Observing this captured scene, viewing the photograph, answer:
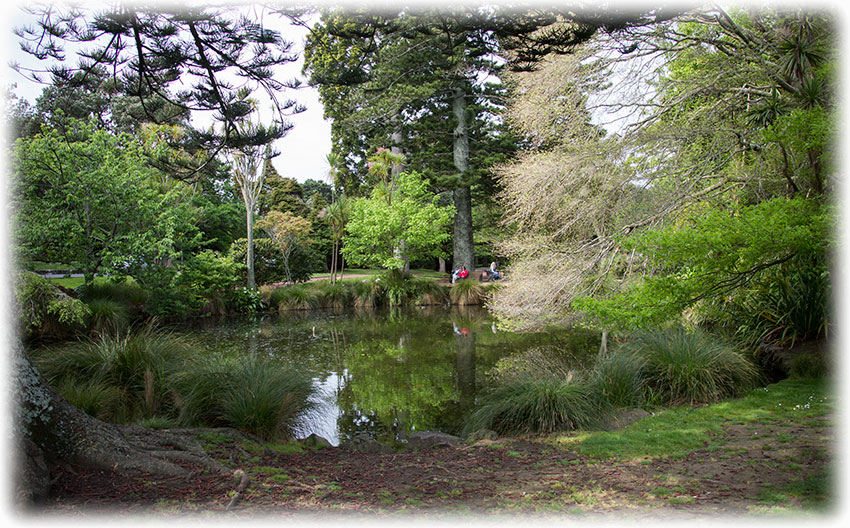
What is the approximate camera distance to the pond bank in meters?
3.01

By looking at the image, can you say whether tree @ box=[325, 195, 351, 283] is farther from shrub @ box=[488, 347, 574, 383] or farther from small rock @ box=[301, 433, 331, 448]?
small rock @ box=[301, 433, 331, 448]

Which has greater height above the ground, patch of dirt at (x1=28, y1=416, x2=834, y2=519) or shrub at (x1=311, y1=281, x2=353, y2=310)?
shrub at (x1=311, y1=281, x2=353, y2=310)

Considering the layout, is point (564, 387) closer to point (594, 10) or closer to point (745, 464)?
point (745, 464)

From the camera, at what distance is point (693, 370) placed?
6.42m

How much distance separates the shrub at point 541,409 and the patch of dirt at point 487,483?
0.73 meters

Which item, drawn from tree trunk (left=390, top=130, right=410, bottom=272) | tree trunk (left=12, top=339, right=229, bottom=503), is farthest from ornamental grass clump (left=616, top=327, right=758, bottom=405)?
tree trunk (left=390, top=130, right=410, bottom=272)

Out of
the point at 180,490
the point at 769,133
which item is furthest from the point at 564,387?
the point at 180,490

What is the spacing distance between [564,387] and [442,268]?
2866 centimetres

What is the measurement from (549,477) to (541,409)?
5.71ft

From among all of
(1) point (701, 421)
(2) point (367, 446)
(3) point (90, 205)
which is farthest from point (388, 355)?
(3) point (90, 205)

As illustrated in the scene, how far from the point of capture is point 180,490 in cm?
315

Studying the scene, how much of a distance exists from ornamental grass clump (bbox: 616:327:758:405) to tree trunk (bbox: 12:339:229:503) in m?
5.27

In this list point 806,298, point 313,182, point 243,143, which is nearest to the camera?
point 243,143

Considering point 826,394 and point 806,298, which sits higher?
point 806,298
